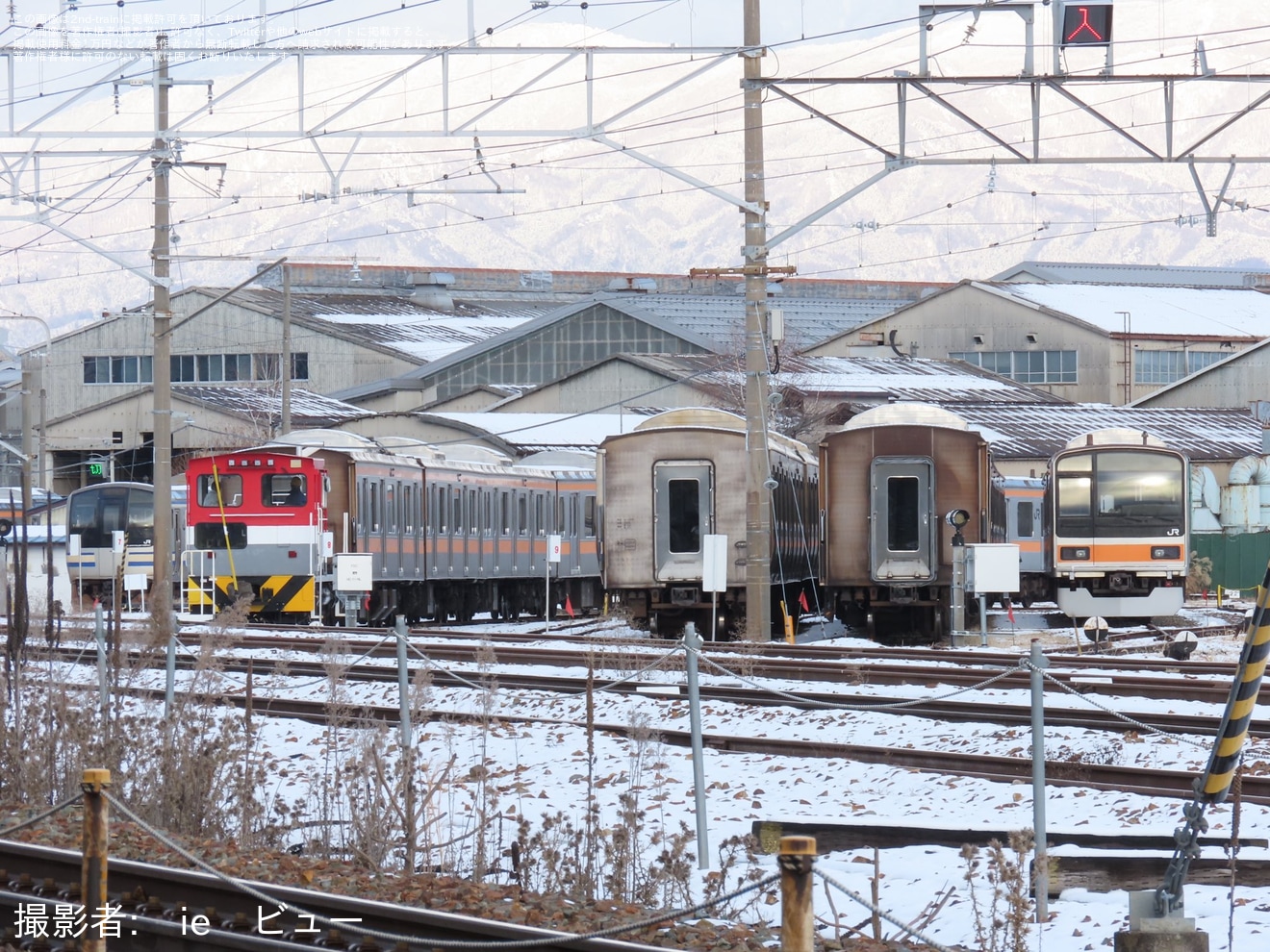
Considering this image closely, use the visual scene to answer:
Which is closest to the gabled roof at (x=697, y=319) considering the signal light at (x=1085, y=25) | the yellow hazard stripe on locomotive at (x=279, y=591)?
the yellow hazard stripe on locomotive at (x=279, y=591)

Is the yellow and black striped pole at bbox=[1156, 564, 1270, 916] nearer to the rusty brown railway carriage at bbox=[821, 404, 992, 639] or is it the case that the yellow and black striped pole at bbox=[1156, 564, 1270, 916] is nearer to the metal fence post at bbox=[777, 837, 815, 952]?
the metal fence post at bbox=[777, 837, 815, 952]

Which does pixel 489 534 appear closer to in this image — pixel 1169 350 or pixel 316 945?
pixel 316 945

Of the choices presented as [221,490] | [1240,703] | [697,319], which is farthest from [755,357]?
[697,319]

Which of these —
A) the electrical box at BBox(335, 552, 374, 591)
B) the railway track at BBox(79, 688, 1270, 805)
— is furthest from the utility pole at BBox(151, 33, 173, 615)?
the railway track at BBox(79, 688, 1270, 805)

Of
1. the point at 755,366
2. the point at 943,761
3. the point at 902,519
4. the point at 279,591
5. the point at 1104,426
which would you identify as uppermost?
the point at 1104,426

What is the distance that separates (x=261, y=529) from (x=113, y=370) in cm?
5270

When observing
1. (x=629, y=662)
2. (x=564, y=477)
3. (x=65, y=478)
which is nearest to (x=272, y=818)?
(x=629, y=662)

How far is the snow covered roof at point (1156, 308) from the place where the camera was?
74125 mm

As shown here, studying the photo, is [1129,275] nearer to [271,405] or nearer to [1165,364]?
[1165,364]

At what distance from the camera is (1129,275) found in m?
99.2

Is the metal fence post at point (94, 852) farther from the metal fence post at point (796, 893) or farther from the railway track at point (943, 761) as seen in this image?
the railway track at point (943, 761)

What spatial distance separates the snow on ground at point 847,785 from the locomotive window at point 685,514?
25.8ft

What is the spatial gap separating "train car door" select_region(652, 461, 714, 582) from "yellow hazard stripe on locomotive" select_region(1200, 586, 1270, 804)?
59.7ft

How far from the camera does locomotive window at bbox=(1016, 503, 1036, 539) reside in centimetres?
4478
